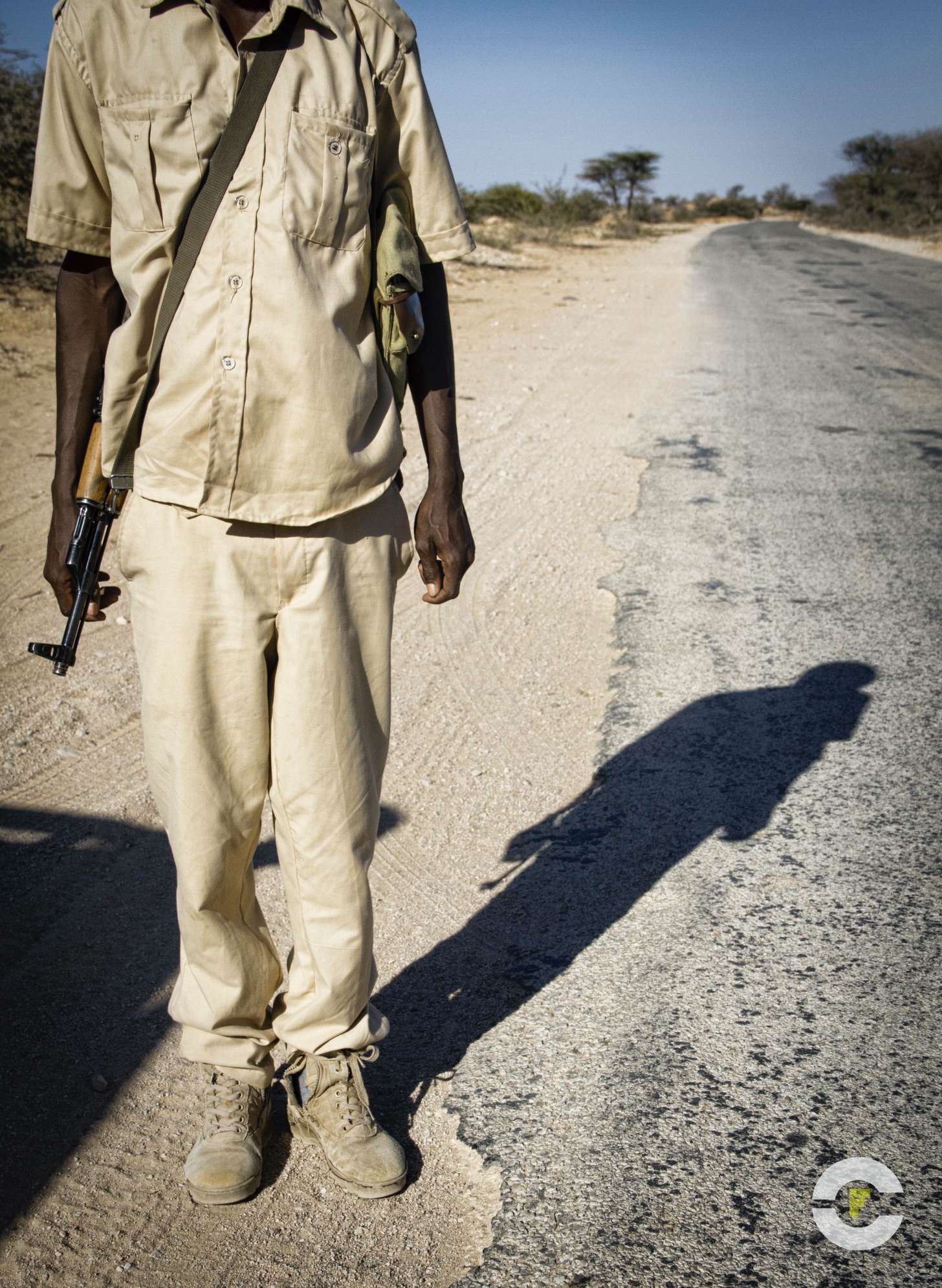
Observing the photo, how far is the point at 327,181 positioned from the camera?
4.73ft

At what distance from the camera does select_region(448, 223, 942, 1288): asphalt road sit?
5.25 feet

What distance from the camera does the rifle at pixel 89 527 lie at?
166 cm

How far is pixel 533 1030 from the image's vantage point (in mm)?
2041

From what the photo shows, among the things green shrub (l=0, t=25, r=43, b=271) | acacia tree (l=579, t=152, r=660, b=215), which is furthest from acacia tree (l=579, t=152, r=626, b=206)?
green shrub (l=0, t=25, r=43, b=271)

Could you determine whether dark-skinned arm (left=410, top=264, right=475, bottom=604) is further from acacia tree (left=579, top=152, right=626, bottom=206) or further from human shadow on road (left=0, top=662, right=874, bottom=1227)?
acacia tree (left=579, top=152, right=626, bottom=206)

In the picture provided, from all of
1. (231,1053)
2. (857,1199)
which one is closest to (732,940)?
(857,1199)

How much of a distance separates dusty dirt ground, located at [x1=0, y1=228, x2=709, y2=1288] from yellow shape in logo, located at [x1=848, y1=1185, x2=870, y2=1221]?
0.59 metres

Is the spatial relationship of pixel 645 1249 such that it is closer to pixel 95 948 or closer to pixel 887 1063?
pixel 887 1063

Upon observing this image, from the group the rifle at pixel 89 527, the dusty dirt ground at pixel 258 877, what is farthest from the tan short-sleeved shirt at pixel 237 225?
the dusty dirt ground at pixel 258 877

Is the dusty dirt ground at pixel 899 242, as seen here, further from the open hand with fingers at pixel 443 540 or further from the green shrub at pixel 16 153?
the open hand with fingers at pixel 443 540

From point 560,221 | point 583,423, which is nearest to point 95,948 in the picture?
point 583,423

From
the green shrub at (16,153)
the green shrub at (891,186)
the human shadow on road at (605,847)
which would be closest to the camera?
the human shadow on road at (605,847)

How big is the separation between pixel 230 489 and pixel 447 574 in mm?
463

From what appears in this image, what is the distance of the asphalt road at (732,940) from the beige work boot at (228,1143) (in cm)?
39
